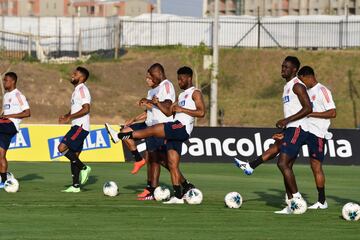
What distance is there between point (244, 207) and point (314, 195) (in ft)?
11.7

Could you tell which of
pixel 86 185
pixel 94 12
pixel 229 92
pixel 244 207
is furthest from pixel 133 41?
pixel 244 207

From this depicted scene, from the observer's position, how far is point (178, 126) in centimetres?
1816

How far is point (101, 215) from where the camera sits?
16.2 meters

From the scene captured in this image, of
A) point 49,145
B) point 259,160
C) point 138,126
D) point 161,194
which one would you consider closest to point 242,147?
point 49,145

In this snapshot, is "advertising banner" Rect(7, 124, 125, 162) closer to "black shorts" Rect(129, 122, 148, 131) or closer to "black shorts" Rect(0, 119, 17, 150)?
"black shorts" Rect(0, 119, 17, 150)

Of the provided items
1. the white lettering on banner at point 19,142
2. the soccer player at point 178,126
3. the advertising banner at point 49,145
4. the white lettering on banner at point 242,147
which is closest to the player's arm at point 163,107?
the soccer player at point 178,126

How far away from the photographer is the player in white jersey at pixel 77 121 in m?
20.3

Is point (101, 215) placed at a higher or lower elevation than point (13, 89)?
lower

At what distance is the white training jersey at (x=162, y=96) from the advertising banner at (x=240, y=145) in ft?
42.6

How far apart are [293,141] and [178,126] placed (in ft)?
6.58

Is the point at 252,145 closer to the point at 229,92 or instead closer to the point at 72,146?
the point at 72,146

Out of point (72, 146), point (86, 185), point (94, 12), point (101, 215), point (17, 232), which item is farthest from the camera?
point (94, 12)

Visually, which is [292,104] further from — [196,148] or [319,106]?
[196,148]

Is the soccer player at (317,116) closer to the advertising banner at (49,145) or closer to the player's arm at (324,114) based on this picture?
the player's arm at (324,114)
